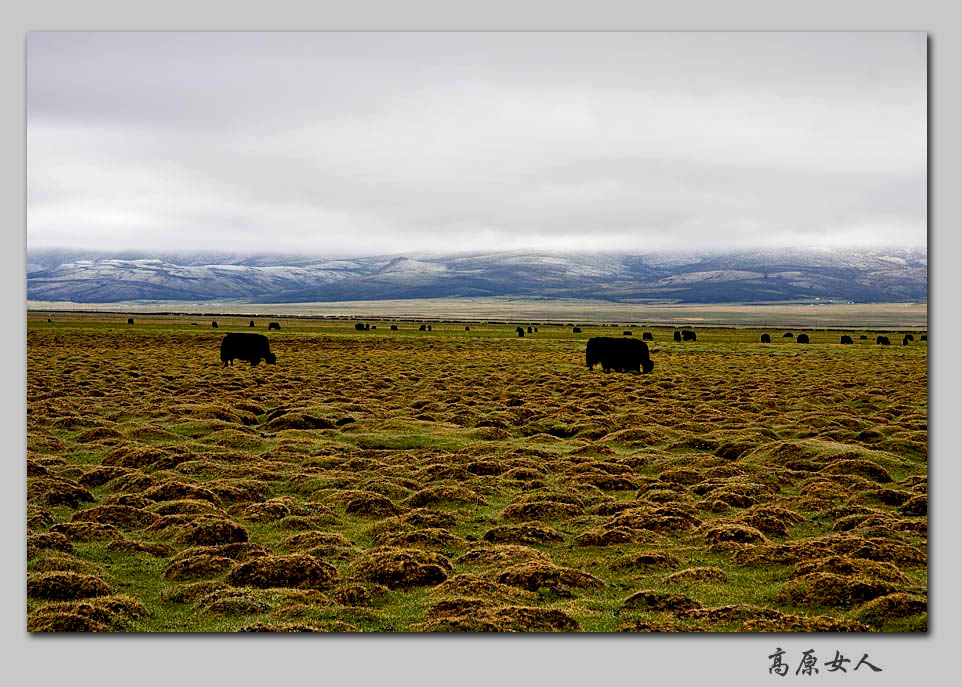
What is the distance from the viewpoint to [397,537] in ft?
51.3

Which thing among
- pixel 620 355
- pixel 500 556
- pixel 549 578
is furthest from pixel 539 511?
pixel 620 355

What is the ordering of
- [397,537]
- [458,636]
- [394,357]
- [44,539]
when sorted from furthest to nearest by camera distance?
[394,357]
[397,537]
[44,539]
[458,636]

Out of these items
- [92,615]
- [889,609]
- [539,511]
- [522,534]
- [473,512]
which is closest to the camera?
[92,615]

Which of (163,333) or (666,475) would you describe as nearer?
(666,475)

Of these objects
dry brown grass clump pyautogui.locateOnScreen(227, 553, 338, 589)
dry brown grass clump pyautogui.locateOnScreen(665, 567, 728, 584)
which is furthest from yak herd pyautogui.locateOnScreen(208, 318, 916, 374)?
dry brown grass clump pyautogui.locateOnScreen(227, 553, 338, 589)

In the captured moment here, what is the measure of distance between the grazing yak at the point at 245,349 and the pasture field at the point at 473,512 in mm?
16186

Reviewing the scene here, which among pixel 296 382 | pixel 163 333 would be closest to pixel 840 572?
pixel 296 382

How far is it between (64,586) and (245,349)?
44492mm

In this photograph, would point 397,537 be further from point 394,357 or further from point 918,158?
point 394,357

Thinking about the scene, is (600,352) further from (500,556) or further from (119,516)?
(119,516)

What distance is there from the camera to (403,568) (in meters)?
13.4

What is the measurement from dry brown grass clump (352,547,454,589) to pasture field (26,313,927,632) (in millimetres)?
44

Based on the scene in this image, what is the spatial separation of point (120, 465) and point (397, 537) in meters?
10.5

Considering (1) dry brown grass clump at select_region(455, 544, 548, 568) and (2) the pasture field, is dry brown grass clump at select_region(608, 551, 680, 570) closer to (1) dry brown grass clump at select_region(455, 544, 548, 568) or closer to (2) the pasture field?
(2) the pasture field
